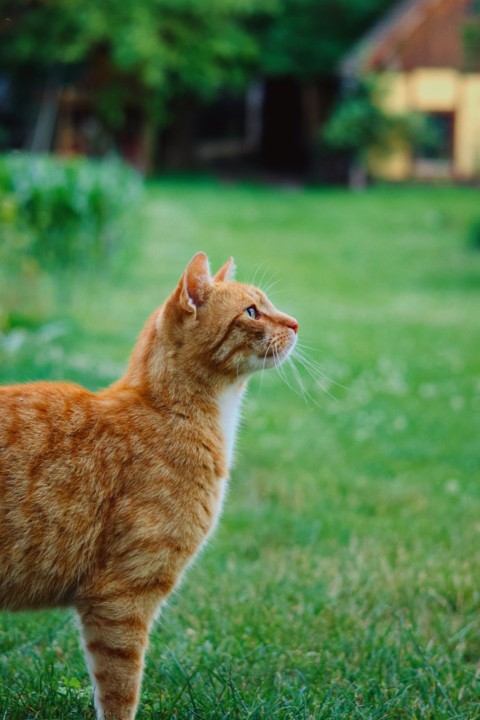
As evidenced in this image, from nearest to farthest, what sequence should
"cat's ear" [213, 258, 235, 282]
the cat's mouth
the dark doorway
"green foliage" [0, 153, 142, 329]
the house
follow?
1. the cat's mouth
2. "cat's ear" [213, 258, 235, 282]
3. "green foliage" [0, 153, 142, 329]
4. the house
5. the dark doorway

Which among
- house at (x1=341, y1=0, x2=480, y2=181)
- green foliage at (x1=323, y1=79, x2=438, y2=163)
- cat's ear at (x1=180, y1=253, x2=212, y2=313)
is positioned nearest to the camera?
cat's ear at (x1=180, y1=253, x2=212, y2=313)

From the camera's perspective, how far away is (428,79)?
28781mm

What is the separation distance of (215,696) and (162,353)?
1.16 metres

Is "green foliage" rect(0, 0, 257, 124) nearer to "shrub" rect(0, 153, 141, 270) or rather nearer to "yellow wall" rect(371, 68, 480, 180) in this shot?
"yellow wall" rect(371, 68, 480, 180)

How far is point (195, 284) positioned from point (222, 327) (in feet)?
0.56

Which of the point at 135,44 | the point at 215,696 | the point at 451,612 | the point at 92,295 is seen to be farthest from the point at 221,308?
the point at 135,44

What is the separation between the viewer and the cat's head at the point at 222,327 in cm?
330

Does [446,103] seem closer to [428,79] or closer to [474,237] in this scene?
[428,79]

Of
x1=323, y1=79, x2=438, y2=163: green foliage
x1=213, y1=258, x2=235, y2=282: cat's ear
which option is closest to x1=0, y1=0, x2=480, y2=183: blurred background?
x1=323, y1=79, x2=438, y2=163: green foliage

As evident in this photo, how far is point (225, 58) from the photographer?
1193 inches

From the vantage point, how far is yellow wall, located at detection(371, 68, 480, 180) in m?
28.6

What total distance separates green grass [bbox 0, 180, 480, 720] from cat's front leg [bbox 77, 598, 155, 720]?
9.4 inches

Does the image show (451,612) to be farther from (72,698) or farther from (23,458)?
(23,458)

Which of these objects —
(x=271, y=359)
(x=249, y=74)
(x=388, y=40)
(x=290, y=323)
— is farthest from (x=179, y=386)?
(x=249, y=74)
